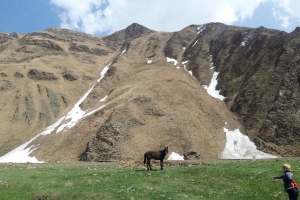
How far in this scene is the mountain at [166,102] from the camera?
6391 cm

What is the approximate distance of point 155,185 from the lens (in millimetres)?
20656

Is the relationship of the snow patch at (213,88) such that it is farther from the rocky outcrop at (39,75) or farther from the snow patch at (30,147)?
the rocky outcrop at (39,75)

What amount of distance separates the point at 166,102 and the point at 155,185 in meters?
59.4

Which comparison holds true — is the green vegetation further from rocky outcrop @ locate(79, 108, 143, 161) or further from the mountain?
the mountain

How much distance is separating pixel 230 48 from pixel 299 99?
60098 mm

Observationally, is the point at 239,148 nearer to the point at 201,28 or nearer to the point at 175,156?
the point at 175,156

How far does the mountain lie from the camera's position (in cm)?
6391

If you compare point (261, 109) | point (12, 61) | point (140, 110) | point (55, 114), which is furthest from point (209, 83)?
point (12, 61)

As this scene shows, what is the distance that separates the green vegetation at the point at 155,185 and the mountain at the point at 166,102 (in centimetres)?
3532

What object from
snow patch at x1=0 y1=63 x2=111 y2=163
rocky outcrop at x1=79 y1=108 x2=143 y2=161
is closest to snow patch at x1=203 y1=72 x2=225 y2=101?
rocky outcrop at x1=79 y1=108 x2=143 y2=161

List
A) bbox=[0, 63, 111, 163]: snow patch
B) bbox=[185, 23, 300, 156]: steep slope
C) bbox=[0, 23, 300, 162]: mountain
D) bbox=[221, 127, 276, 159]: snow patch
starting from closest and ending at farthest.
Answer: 1. bbox=[221, 127, 276, 159]: snow patch
2. bbox=[0, 23, 300, 162]: mountain
3. bbox=[185, 23, 300, 156]: steep slope
4. bbox=[0, 63, 111, 163]: snow patch

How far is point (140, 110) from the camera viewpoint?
7469cm

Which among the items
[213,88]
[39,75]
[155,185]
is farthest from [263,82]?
[39,75]

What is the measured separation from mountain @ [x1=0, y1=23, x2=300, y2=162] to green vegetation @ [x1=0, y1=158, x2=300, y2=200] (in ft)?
116
